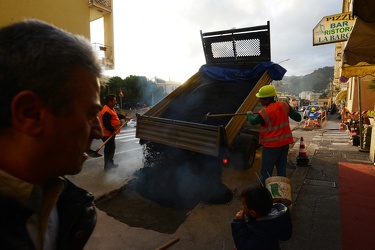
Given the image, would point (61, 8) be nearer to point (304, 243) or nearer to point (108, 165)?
point (108, 165)

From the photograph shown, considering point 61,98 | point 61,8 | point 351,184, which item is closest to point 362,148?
point 351,184

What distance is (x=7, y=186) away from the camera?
674 millimetres

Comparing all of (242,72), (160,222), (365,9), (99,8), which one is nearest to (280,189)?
(160,222)

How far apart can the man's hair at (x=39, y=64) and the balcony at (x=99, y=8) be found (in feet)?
52.7

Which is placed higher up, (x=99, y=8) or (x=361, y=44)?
(x=99, y=8)

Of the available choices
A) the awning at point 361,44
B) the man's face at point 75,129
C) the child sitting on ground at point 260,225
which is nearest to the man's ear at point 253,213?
the child sitting on ground at point 260,225

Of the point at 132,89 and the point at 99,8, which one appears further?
the point at 132,89

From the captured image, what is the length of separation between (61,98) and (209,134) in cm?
384

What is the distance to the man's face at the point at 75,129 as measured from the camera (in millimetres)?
734

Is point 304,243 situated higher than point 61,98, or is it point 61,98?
point 61,98

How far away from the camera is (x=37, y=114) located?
696 millimetres

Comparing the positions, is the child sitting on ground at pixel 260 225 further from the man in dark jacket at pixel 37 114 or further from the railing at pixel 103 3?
the railing at pixel 103 3

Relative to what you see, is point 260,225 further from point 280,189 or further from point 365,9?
point 365,9

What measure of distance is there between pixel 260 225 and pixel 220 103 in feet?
14.8
